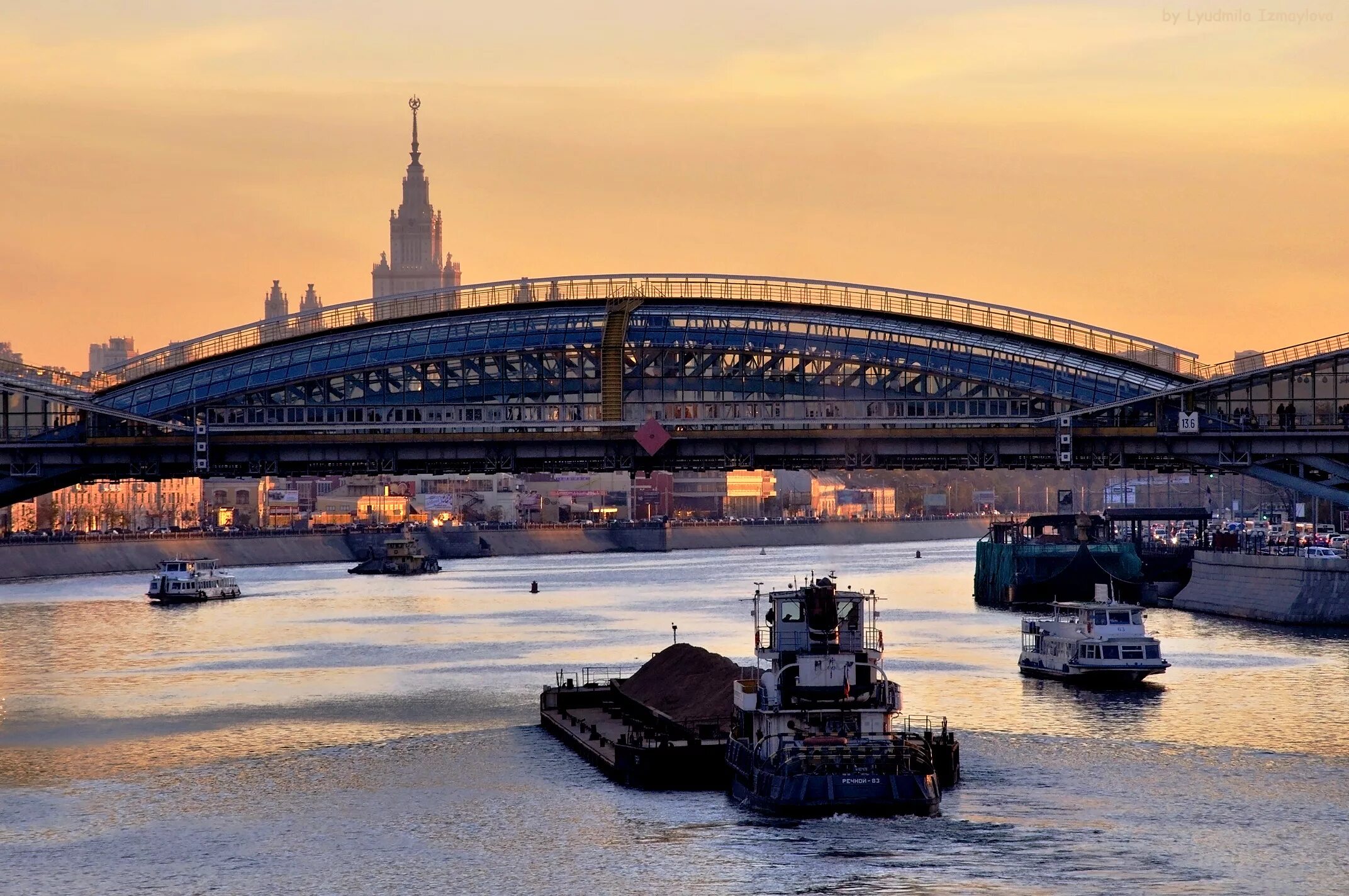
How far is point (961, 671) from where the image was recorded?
103m

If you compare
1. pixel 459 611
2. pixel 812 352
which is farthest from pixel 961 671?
pixel 459 611

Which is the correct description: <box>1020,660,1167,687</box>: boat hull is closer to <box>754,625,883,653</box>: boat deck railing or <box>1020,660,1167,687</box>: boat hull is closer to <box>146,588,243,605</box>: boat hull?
<box>754,625,883,653</box>: boat deck railing

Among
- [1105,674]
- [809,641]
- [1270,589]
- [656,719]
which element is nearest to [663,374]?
[1105,674]

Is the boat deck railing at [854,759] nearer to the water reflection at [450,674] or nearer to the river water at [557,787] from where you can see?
the river water at [557,787]

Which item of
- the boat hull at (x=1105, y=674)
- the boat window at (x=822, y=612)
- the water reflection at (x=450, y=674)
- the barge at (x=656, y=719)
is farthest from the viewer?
the boat hull at (x=1105, y=674)

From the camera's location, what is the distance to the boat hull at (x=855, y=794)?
60625mm

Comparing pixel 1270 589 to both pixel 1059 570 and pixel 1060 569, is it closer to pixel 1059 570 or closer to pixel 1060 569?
pixel 1060 569

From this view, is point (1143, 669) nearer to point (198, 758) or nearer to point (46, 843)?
point (198, 758)

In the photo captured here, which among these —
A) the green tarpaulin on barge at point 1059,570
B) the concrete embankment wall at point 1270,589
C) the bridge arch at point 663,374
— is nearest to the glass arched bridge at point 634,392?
the bridge arch at point 663,374

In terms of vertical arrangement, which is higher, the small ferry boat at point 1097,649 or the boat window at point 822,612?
the boat window at point 822,612

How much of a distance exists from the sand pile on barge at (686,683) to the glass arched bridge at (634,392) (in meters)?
17.5

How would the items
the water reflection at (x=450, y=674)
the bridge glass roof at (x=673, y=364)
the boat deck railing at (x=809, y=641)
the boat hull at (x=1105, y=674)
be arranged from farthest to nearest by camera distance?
the bridge glass roof at (x=673, y=364), the boat hull at (x=1105, y=674), the water reflection at (x=450, y=674), the boat deck railing at (x=809, y=641)

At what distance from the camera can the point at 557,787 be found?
226 feet

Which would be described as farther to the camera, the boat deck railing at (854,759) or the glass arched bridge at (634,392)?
the glass arched bridge at (634,392)
